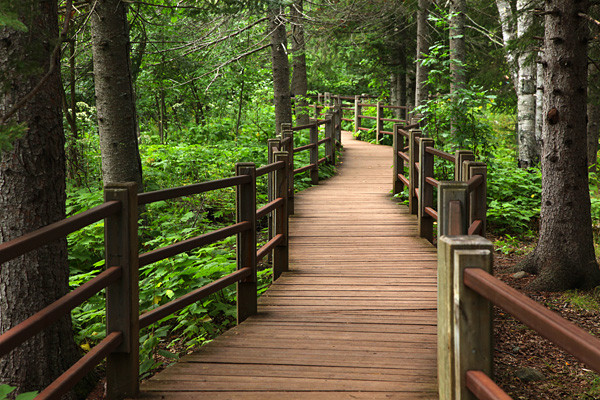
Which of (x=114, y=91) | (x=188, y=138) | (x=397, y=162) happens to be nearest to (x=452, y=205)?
(x=114, y=91)

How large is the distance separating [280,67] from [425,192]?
671 centimetres

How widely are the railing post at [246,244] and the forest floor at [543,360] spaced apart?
2.10 m

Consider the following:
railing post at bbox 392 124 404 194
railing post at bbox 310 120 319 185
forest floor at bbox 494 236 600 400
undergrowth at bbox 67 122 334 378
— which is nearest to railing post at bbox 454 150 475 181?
forest floor at bbox 494 236 600 400

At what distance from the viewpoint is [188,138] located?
1675cm

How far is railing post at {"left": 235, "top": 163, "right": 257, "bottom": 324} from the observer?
527 cm

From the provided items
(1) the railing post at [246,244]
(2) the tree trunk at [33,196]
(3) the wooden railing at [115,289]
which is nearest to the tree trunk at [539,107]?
(1) the railing post at [246,244]

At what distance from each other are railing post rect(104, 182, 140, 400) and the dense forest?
59 centimetres

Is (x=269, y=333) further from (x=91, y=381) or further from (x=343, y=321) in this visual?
(x=91, y=381)

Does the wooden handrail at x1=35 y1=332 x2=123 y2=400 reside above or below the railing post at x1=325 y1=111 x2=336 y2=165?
below

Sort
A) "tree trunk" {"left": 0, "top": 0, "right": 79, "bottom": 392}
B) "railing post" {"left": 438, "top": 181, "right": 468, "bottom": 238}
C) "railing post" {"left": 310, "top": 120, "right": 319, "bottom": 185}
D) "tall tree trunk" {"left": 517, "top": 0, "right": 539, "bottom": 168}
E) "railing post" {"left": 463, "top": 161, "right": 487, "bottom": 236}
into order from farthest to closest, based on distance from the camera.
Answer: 1. "tall tree trunk" {"left": 517, "top": 0, "right": 539, "bottom": 168}
2. "railing post" {"left": 310, "top": 120, "right": 319, "bottom": 185}
3. "railing post" {"left": 463, "top": 161, "right": 487, "bottom": 236}
4. "tree trunk" {"left": 0, "top": 0, "right": 79, "bottom": 392}
5. "railing post" {"left": 438, "top": 181, "right": 468, "bottom": 238}

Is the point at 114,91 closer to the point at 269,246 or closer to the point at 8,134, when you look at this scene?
the point at 269,246

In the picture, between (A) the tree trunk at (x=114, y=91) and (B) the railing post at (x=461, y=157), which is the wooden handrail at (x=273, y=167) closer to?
(B) the railing post at (x=461, y=157)

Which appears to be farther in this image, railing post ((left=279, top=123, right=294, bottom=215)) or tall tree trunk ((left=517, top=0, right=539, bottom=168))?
tall tree trunk ((left=517, top=0, right=539, bottom=168))

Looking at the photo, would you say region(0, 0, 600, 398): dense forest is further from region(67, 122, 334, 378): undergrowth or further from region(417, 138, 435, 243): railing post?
region(417, 138, 435, 243): railing post
